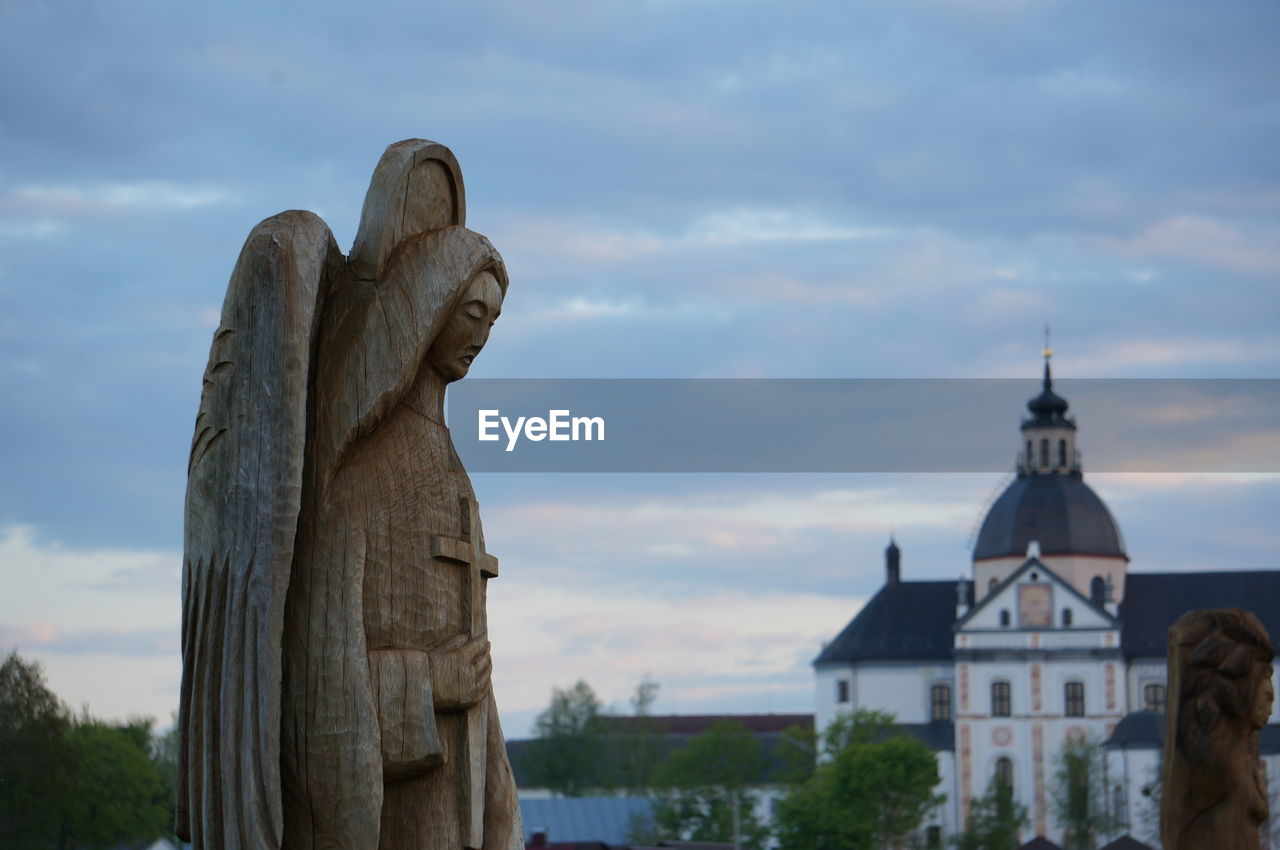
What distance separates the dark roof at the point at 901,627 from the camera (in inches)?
3789

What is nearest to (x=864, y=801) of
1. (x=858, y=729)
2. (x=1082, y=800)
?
(x=1082, y=800)

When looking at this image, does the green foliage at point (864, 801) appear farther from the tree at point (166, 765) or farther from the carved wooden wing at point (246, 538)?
the carved wooden wing at point (246, 538)

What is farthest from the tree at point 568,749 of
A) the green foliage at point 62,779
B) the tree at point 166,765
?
the green foliage at point 62,779

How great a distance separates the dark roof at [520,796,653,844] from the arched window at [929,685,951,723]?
1984cm

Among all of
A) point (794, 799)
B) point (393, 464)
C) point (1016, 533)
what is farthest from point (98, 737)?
point (1016, 533)

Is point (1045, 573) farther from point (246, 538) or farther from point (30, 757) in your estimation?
point (246, 538)

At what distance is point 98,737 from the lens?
22.8 metres

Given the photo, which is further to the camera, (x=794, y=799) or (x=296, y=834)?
(x=794, y=799)

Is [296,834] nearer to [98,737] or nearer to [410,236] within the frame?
[410,236]

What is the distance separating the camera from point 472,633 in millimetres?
4336

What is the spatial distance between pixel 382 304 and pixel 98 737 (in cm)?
1974

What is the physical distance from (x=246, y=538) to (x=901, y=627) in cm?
9509

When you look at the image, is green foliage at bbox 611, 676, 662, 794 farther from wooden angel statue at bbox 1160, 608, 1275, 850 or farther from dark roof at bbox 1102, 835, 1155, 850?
wooden angel statue at bbox 1160, 608, 1275, 850

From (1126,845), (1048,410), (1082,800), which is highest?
(1048,410)
